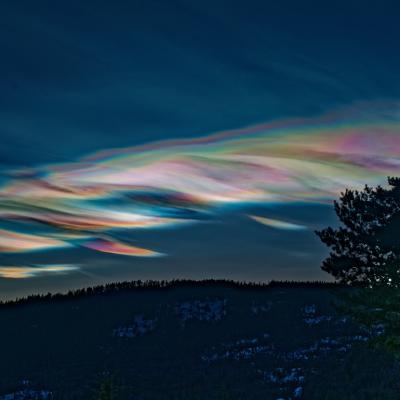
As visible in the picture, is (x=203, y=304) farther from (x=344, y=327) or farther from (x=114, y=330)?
(x=344, y=327)

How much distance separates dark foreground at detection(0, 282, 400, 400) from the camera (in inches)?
1781

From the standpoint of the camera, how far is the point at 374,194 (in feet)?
130

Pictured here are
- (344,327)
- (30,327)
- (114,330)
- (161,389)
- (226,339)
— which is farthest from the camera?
(30,327)

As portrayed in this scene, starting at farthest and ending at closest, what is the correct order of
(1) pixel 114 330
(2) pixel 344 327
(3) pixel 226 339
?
(1) pixel 114 330, (3) pixel 226 339, (2) pixel 344 327

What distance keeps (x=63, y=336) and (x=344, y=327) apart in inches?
1451

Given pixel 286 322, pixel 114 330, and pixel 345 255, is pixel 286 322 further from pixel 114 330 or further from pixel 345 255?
pixel 345 255

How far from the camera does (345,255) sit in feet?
132

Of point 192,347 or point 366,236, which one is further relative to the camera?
point 192,347

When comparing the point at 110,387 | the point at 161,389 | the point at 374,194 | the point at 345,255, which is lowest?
the point at 161,389

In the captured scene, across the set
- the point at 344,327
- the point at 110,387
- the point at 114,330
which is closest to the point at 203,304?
the point at 114,330

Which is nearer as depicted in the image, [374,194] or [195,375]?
Result: [374,194]

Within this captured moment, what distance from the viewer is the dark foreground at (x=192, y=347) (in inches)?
1781

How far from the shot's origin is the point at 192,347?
221ft

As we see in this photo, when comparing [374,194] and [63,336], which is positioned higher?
[374,194]
